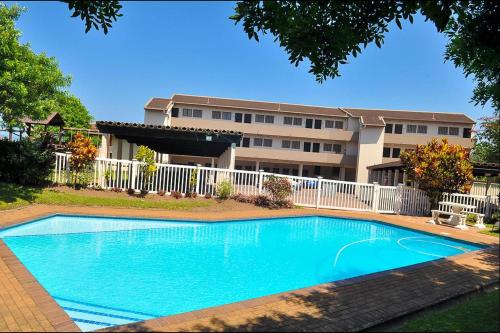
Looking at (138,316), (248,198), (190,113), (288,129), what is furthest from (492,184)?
(190,113)

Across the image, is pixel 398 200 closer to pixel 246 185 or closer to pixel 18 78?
pixel 246 185

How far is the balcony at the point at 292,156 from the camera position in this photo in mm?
41969

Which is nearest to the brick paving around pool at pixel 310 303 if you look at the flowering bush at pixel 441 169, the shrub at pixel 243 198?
the shrub at pixel 243 198

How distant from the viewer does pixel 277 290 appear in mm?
6582

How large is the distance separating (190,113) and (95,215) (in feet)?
99.6

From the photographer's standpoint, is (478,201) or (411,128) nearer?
(478,201)

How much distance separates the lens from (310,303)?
16.0ft

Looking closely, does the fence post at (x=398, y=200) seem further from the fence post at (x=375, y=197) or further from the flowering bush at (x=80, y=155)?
the flowering bush at (x=80, y=155)

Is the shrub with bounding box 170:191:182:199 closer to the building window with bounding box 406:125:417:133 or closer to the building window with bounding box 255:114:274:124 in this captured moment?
the building window with bounding box 255:114:274:124

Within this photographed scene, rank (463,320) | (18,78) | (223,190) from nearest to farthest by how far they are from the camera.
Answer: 1. (463,320)
2. (223,190)
3. (18,78)

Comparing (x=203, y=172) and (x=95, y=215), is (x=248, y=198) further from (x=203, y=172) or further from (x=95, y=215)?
(x=95, y=215)

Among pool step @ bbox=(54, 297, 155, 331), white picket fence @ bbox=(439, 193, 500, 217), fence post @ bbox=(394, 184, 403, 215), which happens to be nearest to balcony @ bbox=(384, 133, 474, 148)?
white picket fence @ bbox=(439, 193, 500, 217)

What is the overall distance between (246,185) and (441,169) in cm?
965

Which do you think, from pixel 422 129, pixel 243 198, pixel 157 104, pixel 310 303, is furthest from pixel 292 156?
pixel 310 303
